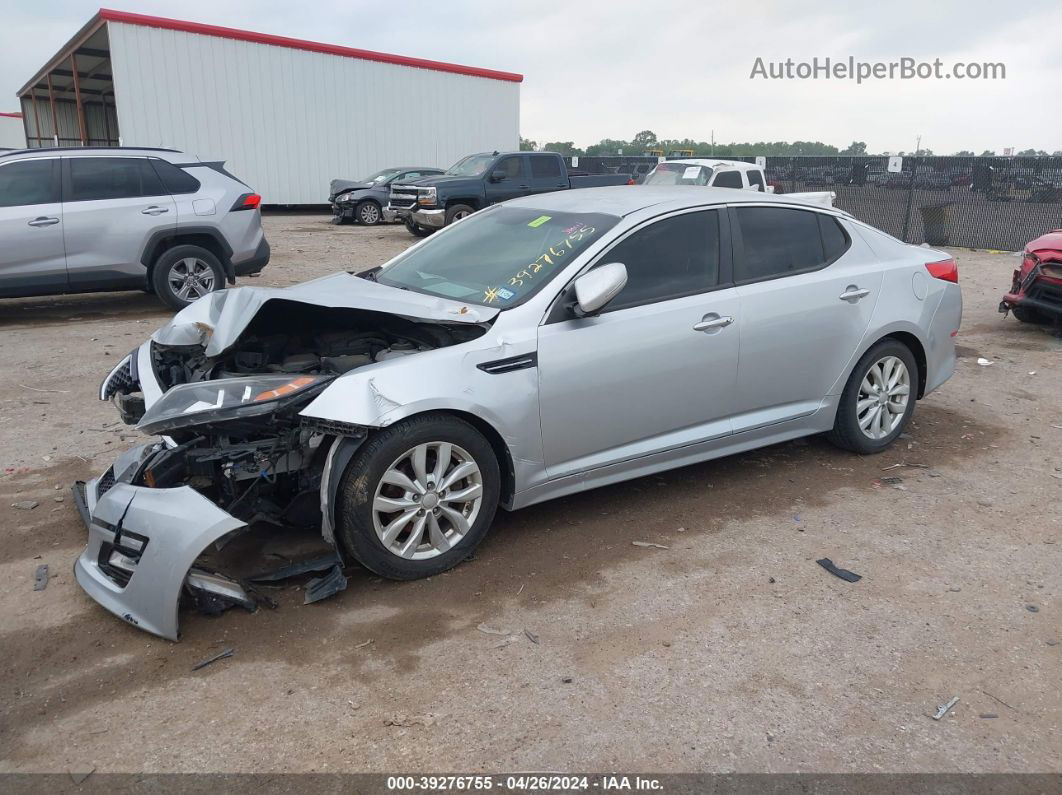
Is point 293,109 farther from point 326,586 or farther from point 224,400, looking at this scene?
point 326,586

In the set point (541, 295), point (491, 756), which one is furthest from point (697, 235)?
point (491, 756)

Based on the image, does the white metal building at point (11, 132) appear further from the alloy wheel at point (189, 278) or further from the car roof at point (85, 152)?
the alloy wheel at point (189, 278)

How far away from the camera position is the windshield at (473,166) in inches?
721

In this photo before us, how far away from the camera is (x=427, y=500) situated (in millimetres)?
3721

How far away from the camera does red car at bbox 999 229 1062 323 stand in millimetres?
8586

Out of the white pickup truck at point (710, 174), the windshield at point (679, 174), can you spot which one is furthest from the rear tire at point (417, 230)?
the white pickup truck at point (710, 174)

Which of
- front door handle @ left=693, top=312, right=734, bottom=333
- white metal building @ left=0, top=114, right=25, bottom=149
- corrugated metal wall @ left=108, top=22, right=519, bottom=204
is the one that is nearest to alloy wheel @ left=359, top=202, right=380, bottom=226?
corrugated metal wall @ left=108, top=22, right=519, bottom=204

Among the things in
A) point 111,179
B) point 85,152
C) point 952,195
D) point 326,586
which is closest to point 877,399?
point 326,586

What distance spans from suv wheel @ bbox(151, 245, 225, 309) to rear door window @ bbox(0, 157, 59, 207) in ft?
3.94

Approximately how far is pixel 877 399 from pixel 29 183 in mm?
8375

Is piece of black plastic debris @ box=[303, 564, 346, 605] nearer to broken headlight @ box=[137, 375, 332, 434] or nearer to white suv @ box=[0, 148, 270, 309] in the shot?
broken headlight @ box=[137, 375, 332, 434]

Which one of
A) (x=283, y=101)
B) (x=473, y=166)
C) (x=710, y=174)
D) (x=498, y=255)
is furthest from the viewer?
(x=283, y=101)

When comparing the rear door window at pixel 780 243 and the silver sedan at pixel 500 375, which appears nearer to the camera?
the silver sedan at pixel 500 375

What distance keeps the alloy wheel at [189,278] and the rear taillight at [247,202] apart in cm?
76
